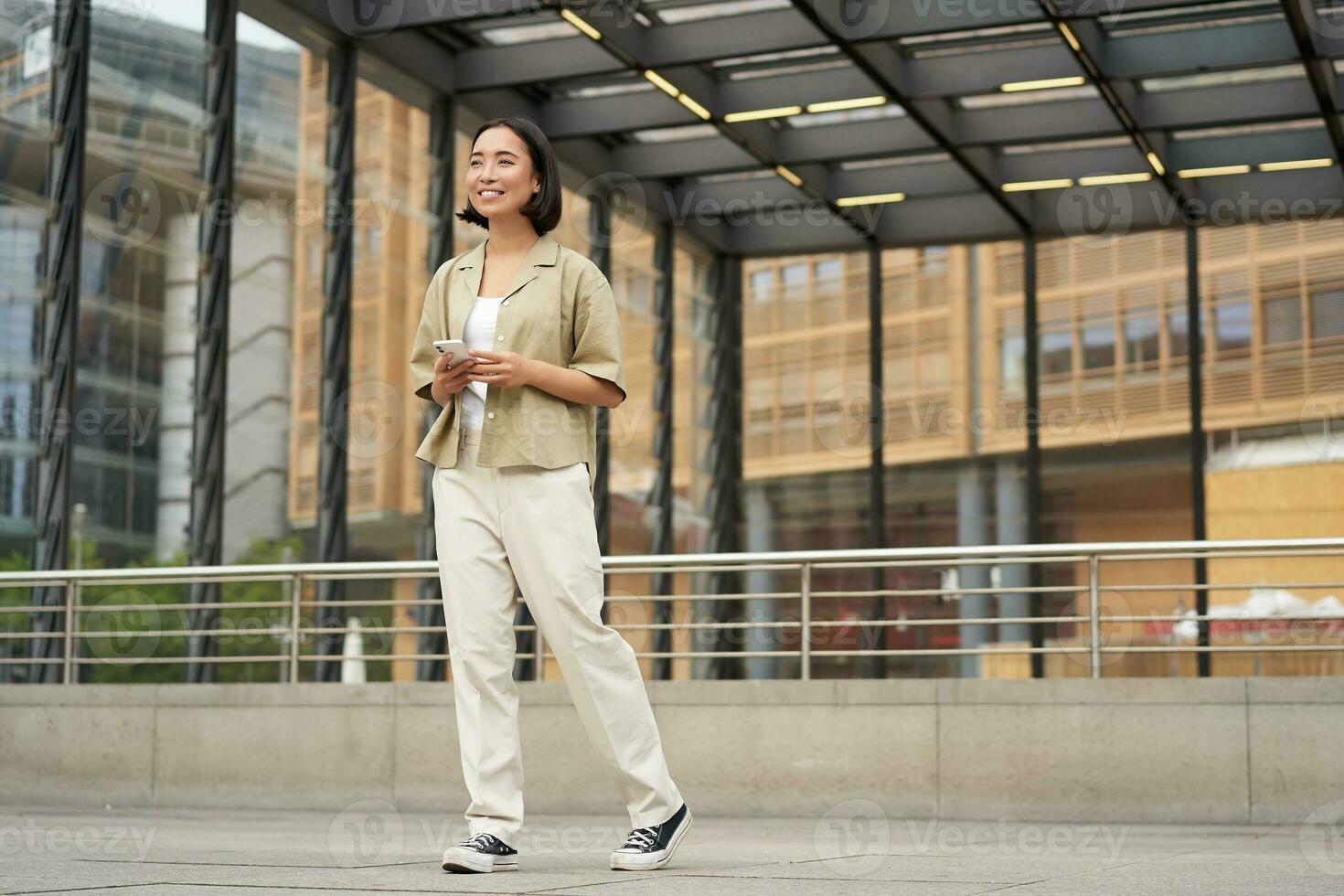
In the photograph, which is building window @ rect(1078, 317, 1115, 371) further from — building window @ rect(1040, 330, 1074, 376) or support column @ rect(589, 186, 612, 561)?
support column @ rect(589, 186, 612, 561)

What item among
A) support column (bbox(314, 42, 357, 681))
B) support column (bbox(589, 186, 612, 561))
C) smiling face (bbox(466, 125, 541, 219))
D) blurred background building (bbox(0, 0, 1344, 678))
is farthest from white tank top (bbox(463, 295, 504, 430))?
support column (bbox(589, 186, 612, 561))

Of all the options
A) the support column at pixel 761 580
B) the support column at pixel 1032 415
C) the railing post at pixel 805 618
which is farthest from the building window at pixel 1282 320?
the railing post at pixel 805 618

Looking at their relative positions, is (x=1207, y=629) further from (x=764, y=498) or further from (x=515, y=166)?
(x=515, y=166)

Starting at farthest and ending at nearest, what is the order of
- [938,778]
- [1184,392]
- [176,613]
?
[1184,392], [176,613], [938,778]

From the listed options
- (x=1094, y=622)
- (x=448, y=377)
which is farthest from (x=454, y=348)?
(x=1094, y=622)

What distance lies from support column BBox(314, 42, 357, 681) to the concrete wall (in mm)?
2658

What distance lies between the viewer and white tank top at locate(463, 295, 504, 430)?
4055 mm

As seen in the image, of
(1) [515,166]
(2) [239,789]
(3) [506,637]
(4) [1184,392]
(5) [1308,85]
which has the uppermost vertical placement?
(5) [1308,85]

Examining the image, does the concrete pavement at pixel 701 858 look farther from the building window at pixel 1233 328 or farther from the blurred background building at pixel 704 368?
the building window at pixel 1233 328

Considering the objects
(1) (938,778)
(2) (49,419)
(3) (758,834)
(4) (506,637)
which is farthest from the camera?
(2) (49,419)

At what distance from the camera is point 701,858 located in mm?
4504

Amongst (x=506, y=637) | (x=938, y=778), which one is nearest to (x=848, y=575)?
(x=938, y=778)

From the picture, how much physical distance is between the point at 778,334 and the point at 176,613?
25.0 ft

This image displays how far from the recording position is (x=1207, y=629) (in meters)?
14.0
